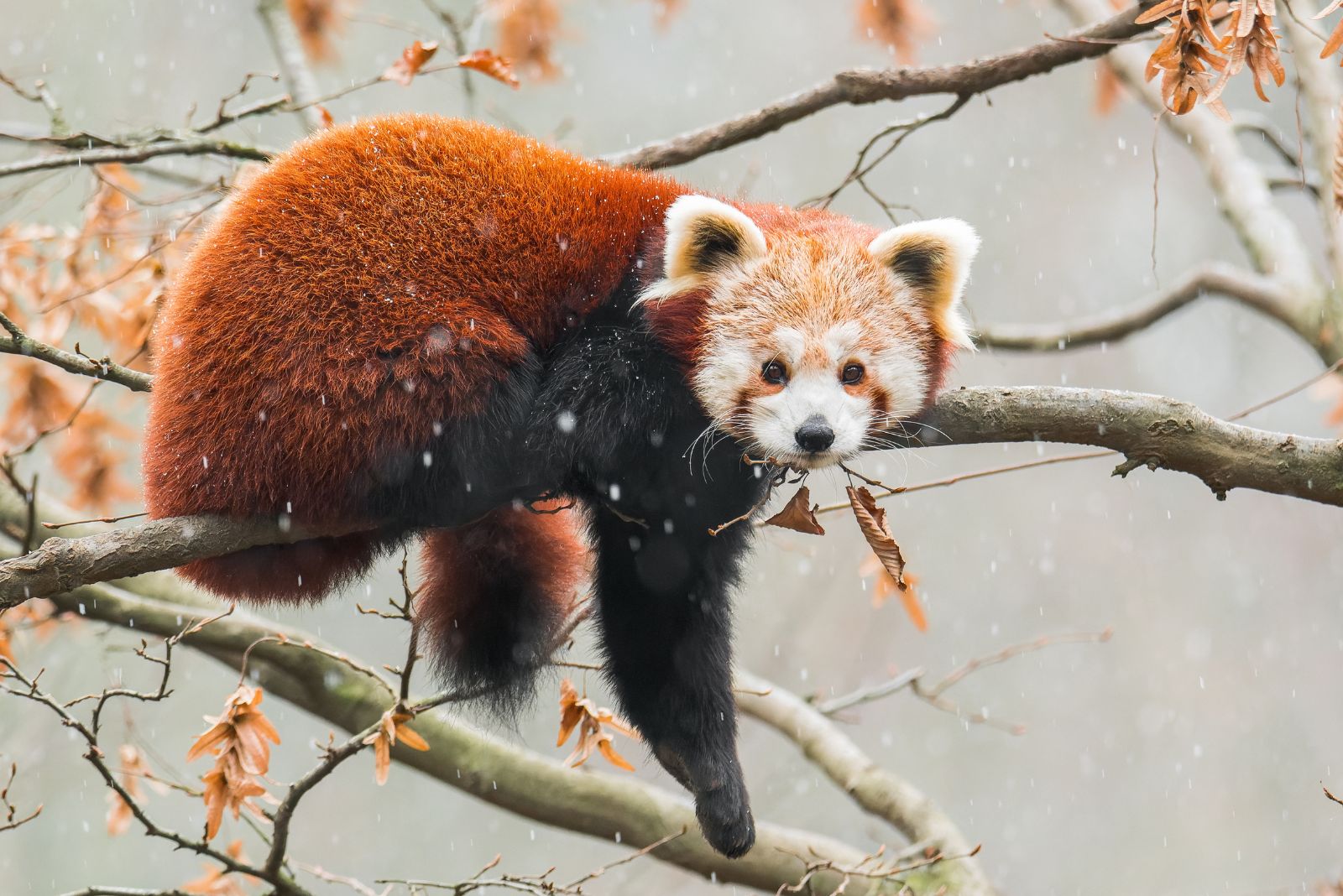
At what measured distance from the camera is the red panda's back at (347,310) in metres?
2.59

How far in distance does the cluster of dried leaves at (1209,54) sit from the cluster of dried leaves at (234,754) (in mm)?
2182

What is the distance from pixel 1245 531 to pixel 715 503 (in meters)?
10.5

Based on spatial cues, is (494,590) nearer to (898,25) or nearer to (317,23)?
(898,25)

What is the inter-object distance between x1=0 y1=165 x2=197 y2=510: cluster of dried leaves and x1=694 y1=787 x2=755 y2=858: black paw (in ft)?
7.01

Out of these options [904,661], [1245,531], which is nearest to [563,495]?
[904,661]

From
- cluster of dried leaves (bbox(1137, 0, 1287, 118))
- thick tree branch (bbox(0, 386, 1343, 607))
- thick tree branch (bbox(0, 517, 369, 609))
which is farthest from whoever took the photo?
thick tree branch (bbox(0, 386, 1343, 607))

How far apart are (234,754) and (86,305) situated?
2.20 meters

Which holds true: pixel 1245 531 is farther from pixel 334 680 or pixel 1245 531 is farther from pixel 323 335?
pixel 323 335

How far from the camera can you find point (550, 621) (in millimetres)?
3438

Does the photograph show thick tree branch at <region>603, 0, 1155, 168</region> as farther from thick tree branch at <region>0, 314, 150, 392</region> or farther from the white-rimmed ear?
thick tree branch at <region>0, 314, 150, 392</region>

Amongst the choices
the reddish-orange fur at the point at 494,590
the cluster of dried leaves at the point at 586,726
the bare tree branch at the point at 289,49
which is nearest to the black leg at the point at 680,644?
the reddish-orange fur at the point at 494,590

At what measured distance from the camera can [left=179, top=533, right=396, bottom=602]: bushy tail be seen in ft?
9.50

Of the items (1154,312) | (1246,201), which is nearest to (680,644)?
(1154,312)

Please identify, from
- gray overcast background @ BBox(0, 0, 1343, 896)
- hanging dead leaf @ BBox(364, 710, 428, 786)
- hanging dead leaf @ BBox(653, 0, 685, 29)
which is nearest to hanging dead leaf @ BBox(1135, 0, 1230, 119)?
hanging dead leaf @ BBox(364, 710, 428, 786)
